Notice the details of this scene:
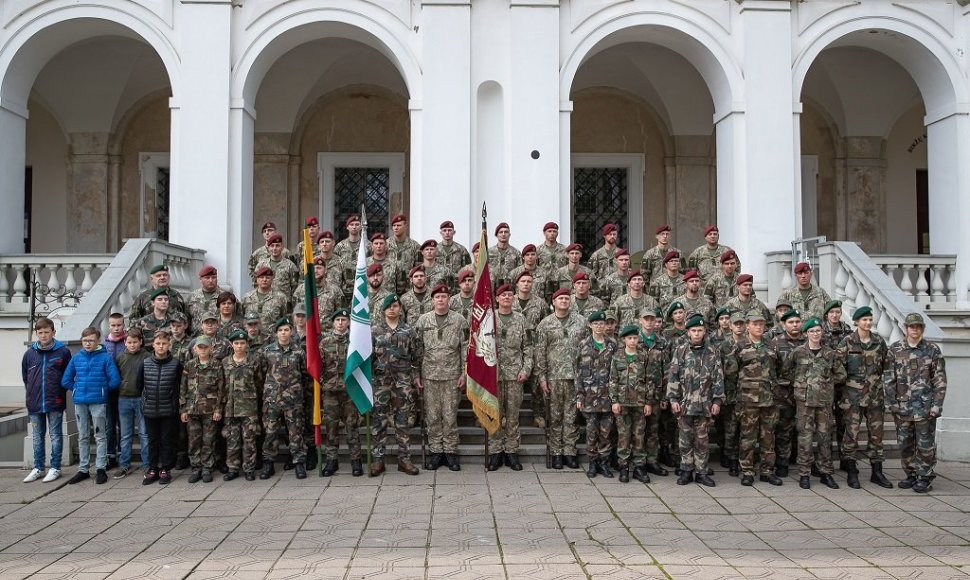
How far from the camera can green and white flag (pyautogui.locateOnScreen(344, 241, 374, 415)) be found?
8.09m

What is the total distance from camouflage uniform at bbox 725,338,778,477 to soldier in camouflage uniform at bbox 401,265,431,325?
3587 mm

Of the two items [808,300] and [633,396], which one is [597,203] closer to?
[808,300]

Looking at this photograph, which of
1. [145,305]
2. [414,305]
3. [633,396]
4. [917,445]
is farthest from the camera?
[414,305]

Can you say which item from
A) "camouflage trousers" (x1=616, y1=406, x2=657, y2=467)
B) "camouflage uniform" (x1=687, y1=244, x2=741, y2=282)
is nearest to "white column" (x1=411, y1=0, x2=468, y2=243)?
"camouflage uniform" (x1=687, y1=244, x2=741, y2=282)

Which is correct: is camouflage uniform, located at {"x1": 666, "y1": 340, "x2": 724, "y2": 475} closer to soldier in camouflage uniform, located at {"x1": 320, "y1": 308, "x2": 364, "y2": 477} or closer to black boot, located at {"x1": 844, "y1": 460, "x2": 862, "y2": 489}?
black boot, located at {"x1": 844, "y1": 460, "x2": 862, "y2": 489}

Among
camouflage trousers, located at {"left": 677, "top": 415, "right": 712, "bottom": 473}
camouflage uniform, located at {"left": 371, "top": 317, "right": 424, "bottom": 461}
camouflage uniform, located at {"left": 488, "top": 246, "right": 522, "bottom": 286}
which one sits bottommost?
camouflage trousers, located at {"left": 677, "top": 415, "right": 712, "bottom": 473}

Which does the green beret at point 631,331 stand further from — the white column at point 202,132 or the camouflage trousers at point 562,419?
the white column at point 202,132

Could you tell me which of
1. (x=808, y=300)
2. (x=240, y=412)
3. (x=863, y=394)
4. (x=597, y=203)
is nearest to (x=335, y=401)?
(x=240, y=412)

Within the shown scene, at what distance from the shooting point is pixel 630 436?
830cm

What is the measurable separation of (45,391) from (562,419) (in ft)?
17.8

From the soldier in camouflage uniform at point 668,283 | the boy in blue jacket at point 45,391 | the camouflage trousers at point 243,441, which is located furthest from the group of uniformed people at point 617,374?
the boy in blue jacket at point 45,391

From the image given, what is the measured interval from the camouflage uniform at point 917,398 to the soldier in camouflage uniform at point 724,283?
8.01 feet

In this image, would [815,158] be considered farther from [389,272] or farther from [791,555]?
[791,555]

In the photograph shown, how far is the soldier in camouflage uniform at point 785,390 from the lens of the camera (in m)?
8.14
